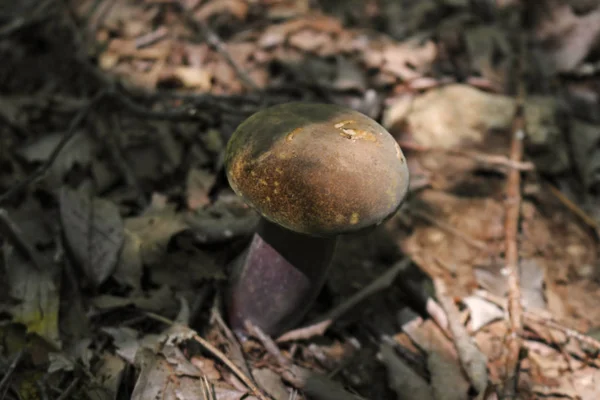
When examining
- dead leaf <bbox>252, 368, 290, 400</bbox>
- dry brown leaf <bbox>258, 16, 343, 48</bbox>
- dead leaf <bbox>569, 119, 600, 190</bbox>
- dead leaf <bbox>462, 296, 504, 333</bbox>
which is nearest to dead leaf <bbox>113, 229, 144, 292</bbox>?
dead leaf <bbox>252, 368, 290, 400</bbox>

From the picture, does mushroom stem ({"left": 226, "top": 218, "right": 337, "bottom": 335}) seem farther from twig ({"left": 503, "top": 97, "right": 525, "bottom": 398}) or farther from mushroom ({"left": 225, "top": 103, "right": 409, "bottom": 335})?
twig ({"left": 503, "top": 97, "right": 525, "bottom": 398})

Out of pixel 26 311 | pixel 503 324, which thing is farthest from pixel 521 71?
pixel 26 311

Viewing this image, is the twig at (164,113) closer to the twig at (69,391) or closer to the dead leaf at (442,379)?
the twig at (69,391)

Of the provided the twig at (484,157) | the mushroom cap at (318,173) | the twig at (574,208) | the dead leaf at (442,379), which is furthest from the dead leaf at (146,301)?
the twig at (574,208)

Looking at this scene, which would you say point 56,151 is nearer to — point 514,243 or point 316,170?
point 316,170

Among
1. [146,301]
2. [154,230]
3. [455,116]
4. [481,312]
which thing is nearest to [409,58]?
[455,116]

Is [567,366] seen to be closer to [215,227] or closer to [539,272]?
[539,272]
